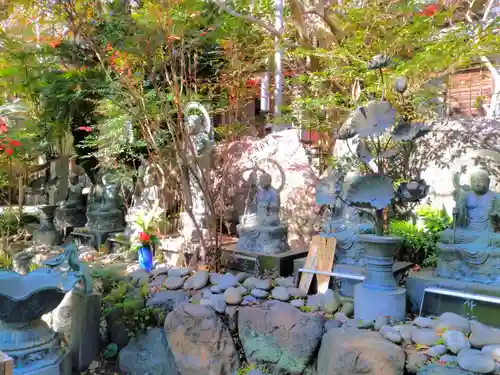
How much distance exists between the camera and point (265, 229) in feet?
21.0

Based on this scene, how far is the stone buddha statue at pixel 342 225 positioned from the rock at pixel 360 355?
189 cm

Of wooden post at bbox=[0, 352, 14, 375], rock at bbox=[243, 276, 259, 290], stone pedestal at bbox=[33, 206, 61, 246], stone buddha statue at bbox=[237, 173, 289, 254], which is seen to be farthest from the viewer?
stone pedestal at bbox=[33, 206, 61, 246]

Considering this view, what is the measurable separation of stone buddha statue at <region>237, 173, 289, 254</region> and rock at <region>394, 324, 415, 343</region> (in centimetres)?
271

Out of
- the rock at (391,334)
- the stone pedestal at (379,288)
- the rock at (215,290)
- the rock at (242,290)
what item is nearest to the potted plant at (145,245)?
the rock at (215,290)

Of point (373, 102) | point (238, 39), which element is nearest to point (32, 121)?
point (238, 39)

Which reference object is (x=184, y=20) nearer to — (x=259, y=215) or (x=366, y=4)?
(x=259, y=215)

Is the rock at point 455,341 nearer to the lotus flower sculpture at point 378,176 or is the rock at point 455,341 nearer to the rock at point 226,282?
the lotus flower sculpture at point 378,176

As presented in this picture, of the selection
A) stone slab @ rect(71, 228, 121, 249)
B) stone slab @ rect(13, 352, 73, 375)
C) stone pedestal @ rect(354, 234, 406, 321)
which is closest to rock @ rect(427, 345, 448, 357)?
stone pedestal @ rect(354, 234, 406, 321)

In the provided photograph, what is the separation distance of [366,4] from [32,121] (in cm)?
803

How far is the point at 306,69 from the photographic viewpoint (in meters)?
9.23

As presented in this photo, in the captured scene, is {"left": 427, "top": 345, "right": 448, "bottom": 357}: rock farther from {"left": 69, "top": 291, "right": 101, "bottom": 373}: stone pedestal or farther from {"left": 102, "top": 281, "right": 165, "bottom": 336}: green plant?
{"left": 69, "top": 291, "right": 101, "bottom": 373}: stone pedestal

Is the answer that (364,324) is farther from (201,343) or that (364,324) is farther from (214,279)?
(214,279)

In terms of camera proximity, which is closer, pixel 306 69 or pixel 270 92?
pixel 306 69

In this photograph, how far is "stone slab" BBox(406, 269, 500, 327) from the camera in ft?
13.5
